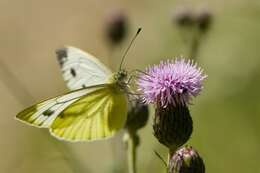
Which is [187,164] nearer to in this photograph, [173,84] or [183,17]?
[173,84]

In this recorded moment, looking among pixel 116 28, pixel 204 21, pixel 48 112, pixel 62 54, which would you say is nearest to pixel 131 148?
pixel 48 112

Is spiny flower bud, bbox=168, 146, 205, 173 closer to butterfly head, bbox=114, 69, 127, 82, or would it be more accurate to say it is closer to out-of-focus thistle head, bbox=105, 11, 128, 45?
butterfly head, bbox=114, 69, 127, 82

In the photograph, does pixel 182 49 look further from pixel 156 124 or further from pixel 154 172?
pixel 156 124

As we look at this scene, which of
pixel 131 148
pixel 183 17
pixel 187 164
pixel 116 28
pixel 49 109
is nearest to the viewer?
pixel 187 164

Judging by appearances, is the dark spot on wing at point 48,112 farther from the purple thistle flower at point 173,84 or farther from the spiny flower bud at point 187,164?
the spiny flower bud at point 187,164

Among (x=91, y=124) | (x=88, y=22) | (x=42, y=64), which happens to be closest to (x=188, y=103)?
(x=91, y=124)

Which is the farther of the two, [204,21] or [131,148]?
[204,21]
